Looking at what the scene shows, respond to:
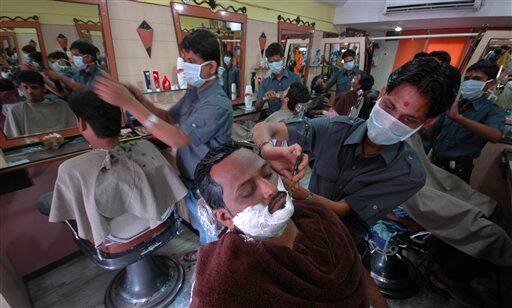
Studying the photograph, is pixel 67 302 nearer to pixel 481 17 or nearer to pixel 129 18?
pixel 129 18

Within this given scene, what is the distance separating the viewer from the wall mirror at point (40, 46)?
1.54 m

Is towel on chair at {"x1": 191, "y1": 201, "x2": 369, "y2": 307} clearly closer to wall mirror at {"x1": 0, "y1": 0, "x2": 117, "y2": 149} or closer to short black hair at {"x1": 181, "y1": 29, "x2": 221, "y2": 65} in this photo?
short black hair at {"x1": 181, "y1": 29, "x2": 221, "y2": 65}

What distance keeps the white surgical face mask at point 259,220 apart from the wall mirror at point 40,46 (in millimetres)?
1800

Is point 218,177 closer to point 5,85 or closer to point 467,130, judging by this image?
point 5,85

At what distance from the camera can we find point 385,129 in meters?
1.06

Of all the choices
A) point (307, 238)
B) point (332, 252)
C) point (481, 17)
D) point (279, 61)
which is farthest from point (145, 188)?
point (481, 17)

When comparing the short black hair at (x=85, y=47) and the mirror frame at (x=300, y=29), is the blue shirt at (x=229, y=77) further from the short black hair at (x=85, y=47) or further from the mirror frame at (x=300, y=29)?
the short black hair at (x=85, y=47)

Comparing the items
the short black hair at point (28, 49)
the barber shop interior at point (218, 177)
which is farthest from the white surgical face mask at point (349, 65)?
the short black hair at point (28, 49)

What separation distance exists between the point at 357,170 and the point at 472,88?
1.77m

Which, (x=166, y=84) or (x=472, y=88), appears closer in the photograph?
(x=472, y=88)

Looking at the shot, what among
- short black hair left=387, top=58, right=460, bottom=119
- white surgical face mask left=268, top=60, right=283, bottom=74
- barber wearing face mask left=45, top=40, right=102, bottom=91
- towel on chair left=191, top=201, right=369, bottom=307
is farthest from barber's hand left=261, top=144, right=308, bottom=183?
white surgical face mask left=268, top=60, right=283, bottom=74

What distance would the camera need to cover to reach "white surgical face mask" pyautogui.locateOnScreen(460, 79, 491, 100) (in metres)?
1.99

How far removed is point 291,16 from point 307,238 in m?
3.48

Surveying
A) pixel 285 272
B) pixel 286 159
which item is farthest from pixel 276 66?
pixel 285 272
